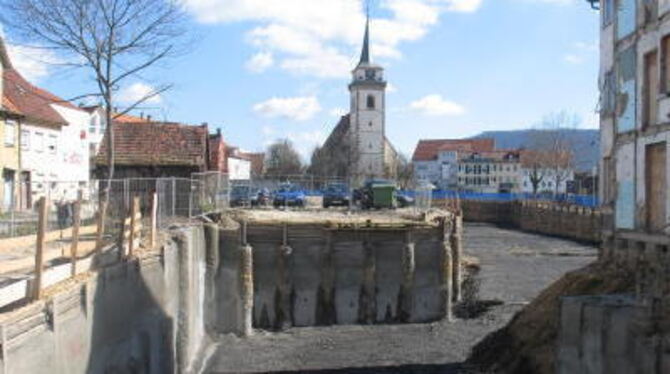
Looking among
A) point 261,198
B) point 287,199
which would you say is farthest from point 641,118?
point 287,199

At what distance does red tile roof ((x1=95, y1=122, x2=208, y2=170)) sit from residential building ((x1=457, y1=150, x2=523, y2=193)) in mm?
109955

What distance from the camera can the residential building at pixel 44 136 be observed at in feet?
143

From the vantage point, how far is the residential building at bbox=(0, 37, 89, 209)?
43.7 metres

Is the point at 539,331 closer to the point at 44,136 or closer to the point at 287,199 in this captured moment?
the point at 287,199

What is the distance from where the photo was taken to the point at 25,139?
44469mm

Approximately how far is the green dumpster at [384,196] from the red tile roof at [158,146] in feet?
35.9

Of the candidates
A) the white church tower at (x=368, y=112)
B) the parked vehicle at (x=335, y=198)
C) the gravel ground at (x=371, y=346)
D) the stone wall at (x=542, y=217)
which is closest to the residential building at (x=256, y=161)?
the white church tower at (x=368, y=112)

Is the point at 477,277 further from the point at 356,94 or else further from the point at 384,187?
the point at 356,94

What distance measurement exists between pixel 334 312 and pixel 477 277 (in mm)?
10790

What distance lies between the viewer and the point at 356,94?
414 feet

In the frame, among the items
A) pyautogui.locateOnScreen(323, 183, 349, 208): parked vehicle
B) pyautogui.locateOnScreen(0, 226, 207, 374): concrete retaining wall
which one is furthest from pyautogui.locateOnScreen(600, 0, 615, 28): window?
pyautogui.locateOnScreen(323, 183, 349, 208): parked vehicle

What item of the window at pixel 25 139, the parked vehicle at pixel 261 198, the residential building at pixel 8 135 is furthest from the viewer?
the parked vehicle at pixel 261 198

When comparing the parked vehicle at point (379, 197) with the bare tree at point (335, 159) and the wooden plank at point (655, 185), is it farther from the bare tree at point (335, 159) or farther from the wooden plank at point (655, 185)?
the bare tree at point (335, 159)

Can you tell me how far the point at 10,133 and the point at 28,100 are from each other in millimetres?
4588
